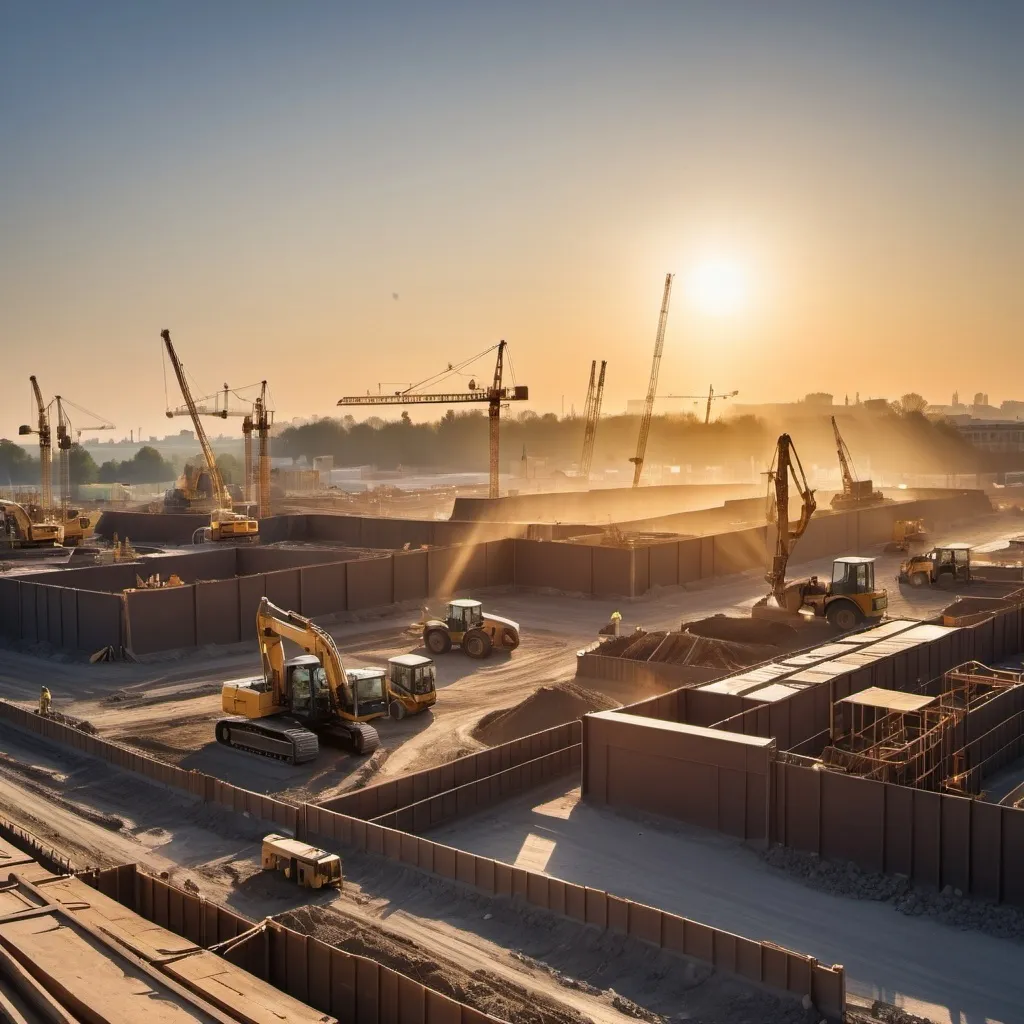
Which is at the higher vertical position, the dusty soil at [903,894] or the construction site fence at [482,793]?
the construction site fence at [482,793]

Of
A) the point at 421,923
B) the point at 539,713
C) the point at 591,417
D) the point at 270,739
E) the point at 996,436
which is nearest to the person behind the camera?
the point at 421,923

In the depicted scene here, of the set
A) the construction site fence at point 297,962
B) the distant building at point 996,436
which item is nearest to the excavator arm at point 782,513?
the construction site fence at point 297,962

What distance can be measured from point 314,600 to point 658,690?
14459 mm

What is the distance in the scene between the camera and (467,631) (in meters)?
31.3

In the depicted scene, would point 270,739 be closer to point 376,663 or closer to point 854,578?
point 376,663

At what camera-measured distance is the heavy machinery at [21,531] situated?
57.3 meters

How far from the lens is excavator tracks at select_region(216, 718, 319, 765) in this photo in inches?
824

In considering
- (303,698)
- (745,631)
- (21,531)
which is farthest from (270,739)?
(21,531)

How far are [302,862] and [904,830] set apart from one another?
8619 mm

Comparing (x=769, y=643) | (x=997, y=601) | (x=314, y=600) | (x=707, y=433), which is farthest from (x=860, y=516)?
(x=707, y=433)

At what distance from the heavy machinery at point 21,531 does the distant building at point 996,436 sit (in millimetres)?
150344

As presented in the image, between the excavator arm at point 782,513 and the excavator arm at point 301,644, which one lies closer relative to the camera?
the excavator arm at point 301,644

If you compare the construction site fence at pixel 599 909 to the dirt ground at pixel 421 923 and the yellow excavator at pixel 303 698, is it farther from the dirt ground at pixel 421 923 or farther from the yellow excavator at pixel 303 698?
the yellow excavator at pixel 303 698

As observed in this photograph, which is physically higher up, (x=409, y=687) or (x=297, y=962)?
(x=409, y=687)
